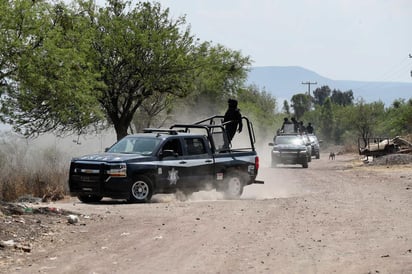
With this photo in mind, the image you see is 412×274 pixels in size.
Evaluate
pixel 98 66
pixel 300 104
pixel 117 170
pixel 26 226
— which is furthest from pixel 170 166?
pixel 300 104

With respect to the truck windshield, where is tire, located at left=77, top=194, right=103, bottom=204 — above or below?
below

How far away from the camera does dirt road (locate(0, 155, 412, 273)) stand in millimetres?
8805

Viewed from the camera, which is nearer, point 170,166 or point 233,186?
point 170,166

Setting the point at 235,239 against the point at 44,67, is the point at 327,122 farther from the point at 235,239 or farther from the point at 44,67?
the point at 235,239

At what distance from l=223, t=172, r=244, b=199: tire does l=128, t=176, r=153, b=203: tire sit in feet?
9.15

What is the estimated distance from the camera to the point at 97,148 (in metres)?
50.0

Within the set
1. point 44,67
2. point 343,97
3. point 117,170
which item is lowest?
point 117,170

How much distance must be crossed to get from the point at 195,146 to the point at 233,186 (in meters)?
1.67

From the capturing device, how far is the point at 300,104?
6132 inches

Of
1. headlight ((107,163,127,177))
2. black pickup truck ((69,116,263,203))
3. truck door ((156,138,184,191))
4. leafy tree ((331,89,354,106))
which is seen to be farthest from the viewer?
leafy tree ((331,89,354,106))

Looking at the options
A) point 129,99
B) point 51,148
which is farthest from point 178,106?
point 129,99

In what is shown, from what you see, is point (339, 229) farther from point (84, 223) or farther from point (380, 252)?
point (84, 223)

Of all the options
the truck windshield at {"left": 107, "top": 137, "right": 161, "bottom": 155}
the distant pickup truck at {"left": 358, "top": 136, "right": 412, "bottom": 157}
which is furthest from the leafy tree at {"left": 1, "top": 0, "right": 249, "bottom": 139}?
the distant pickup truck at {"left": 358, "top": 136, "right": 412, "bottom": 157}

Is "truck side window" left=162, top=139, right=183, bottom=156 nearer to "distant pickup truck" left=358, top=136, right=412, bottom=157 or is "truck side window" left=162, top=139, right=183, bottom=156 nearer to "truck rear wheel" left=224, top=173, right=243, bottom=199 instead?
"truck rear wheel" left=224, top=173, right=243, bottom=199
